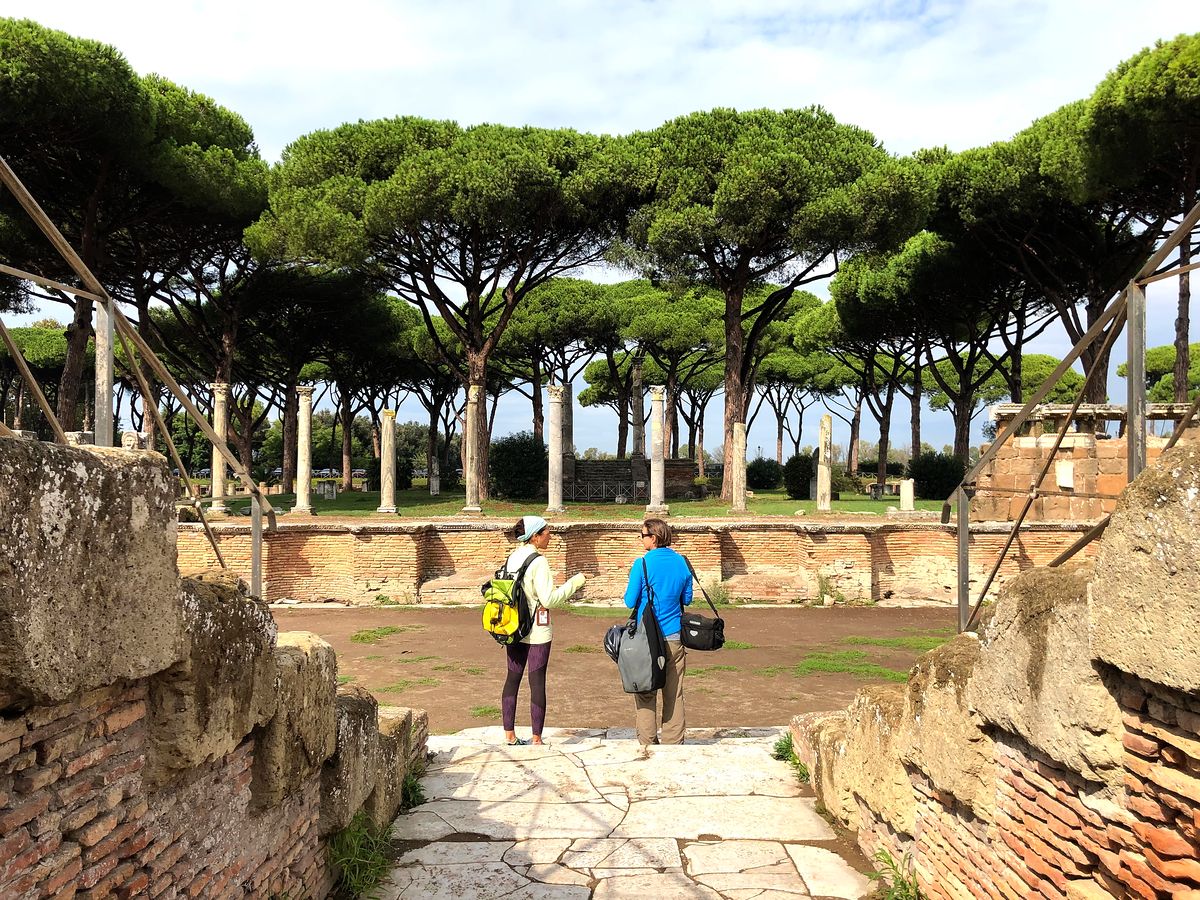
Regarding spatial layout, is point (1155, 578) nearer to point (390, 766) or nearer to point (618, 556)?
point (390, 766)

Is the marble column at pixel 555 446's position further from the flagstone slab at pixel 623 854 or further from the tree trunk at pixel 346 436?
the tree trunk at pixel 346 436

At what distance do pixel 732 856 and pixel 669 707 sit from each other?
6.15 ft

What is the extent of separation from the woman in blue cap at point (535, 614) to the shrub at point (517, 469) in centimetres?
2019

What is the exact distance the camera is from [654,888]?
11.4ft

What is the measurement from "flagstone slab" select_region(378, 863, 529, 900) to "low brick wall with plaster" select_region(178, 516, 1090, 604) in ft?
36.1

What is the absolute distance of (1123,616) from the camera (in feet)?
7.22

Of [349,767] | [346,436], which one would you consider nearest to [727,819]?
[349,767]

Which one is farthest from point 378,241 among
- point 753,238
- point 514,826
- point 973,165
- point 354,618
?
point 514,826

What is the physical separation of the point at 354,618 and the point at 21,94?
11130mm

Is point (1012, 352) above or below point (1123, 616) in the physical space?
above

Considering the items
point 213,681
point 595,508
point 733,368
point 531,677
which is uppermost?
point 733,368

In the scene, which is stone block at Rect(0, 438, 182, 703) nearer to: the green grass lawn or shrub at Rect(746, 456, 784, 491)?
the green grass lawn

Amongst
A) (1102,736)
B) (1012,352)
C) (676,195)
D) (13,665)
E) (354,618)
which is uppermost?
(676,195)

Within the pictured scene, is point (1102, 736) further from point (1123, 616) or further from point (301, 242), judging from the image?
point (301, 242)
